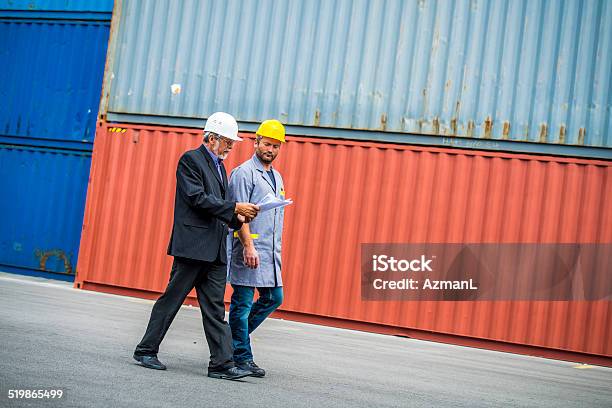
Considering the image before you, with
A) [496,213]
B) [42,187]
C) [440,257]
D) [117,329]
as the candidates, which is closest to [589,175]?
[496,213]

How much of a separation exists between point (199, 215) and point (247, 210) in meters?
0.32

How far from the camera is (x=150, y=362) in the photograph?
5.75m

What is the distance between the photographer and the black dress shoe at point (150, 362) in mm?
5742

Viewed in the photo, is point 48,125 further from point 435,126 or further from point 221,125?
point 221,125

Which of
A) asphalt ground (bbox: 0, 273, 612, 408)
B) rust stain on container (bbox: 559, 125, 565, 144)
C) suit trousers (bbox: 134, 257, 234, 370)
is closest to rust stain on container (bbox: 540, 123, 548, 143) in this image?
rust stain on container (bbox: 559, 125, 565, 144)

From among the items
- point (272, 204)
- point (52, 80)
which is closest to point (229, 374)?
point (272, 204)

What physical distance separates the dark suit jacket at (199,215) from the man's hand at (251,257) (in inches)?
5.9

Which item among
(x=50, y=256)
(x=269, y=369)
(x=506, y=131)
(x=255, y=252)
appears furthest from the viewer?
(x=50, y=256)

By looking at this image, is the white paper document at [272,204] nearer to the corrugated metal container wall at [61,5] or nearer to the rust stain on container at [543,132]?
the rust stain on container at [543,132]

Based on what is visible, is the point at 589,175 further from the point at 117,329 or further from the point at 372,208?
the point at 117,329

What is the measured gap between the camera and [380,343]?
10180mm

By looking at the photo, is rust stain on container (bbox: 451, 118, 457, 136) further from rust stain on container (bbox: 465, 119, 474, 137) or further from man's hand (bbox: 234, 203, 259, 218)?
man's hand (bbox: 234, 203, 259, 218)

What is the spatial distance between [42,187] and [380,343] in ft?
24.9

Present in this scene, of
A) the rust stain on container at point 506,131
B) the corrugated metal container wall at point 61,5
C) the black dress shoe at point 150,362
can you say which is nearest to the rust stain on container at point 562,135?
the rust stain on container at point 506,131
